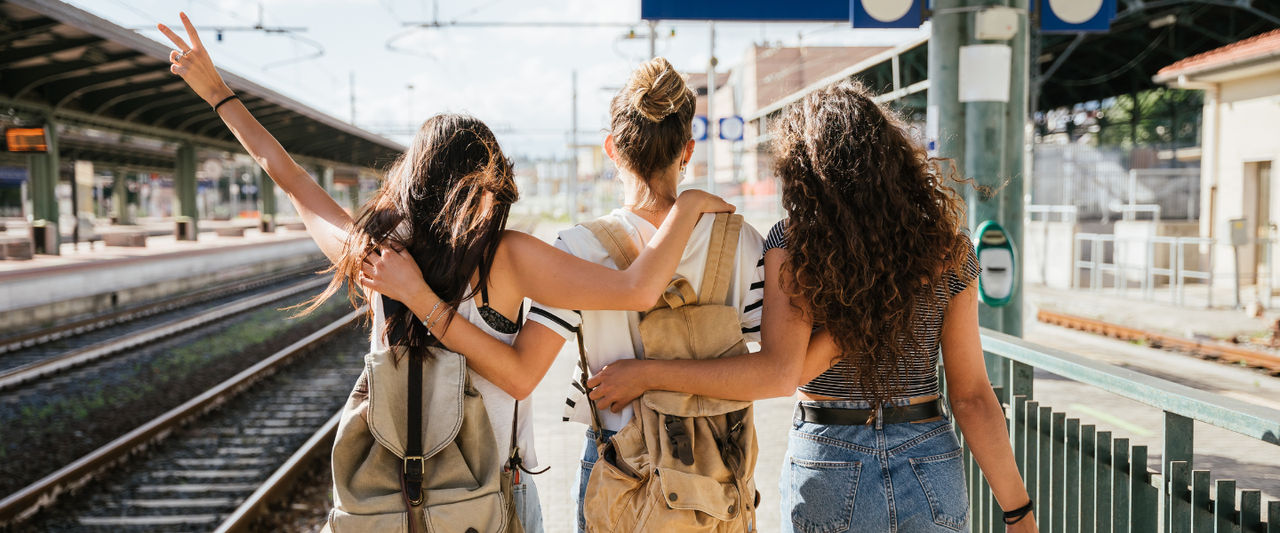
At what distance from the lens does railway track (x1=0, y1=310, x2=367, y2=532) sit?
6.48 m

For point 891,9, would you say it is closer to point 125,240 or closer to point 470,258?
point 470,258

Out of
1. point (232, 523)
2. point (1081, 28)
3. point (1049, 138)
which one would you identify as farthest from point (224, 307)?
point (1049, 138)

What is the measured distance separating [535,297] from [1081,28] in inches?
179

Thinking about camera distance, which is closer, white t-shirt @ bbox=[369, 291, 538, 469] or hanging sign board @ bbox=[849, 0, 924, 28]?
white t-shirt @ bbox=[369, 291, 538, 469]

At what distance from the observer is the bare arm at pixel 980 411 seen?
7.52 feet

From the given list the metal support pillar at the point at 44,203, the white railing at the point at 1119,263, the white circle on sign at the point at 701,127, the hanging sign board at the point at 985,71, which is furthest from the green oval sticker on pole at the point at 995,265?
the metal support pillar at the point at 44,203

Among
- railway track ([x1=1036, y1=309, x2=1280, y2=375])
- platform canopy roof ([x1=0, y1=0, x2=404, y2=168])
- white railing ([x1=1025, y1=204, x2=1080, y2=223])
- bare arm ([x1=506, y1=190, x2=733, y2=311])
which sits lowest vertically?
railway track ([x1=1036, y1=309, x2=1280, y2=375])

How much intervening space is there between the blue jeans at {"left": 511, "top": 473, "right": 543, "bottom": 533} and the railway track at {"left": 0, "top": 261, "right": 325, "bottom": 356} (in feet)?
41.5

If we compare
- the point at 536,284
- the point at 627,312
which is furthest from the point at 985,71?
the point at 536,284

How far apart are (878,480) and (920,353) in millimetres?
317

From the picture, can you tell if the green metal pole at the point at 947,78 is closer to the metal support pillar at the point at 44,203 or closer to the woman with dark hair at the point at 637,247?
the woman with dark hair at the point at 637,247

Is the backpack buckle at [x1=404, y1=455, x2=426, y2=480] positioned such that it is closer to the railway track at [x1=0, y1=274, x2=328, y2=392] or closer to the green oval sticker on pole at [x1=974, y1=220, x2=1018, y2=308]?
the green oval sticker on pole at [x1=974, y1=220, x2=1018, y2=308]

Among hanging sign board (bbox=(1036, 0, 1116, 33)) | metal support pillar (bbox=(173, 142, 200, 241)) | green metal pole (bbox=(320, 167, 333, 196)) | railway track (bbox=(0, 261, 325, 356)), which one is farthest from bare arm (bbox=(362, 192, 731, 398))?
green metal pole (bbox=(320, 167, 333, 196))

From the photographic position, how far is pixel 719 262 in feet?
7.48
